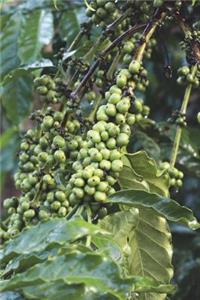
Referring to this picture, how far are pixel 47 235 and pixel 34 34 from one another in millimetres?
879

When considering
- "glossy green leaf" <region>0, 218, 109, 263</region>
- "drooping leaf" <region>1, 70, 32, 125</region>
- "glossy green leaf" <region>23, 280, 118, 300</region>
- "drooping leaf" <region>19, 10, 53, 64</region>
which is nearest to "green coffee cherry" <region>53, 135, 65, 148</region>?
"glossy green leaf" <region>0, 218, 109, 263</region>

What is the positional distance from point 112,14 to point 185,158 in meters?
0.49

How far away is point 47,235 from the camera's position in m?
0.87

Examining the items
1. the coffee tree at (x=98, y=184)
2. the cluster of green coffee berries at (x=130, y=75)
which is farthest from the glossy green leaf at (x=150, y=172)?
the cluster of green coffee berries at (x=130, y=75)

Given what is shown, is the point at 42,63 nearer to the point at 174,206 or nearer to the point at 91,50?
the point at 91,50

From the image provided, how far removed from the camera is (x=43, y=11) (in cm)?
173

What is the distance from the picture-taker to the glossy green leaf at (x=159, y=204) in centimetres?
100

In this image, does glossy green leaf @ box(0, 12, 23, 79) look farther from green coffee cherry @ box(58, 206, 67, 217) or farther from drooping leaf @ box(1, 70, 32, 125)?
green coffee cherry @ box(58, 206, 67, 217)

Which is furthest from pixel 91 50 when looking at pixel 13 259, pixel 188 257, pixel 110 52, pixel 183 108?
pixel 188 257

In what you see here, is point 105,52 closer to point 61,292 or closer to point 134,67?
point 134,67

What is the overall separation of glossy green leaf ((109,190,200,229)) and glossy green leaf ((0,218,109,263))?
13 cm

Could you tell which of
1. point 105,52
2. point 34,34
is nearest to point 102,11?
point 105,52

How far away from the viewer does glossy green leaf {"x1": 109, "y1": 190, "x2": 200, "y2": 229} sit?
1.00 meters

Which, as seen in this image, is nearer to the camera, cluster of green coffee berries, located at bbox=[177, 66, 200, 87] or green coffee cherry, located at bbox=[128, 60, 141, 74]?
green coffee cherry, located at bbox=[128, 60, 141, 74]
